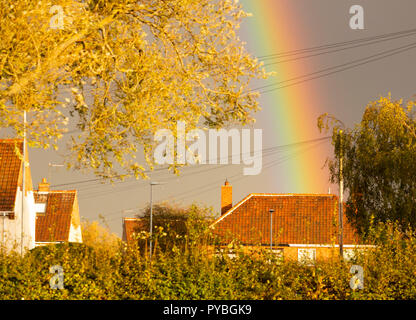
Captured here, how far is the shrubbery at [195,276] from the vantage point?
12.3m

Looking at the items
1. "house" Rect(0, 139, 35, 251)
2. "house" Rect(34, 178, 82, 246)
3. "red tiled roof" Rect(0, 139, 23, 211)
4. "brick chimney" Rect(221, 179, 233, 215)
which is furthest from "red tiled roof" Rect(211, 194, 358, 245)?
"red tiled roof" Rect(0, 139, 23, 211)

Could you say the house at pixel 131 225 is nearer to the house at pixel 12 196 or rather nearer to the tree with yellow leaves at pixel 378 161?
the house at pixel 12 196

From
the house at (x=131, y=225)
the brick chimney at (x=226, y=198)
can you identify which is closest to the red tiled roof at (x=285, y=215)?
the brick chimney at (x=226, y=198)

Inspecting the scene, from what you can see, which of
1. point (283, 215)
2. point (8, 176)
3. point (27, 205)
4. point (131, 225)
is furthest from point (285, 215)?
point (8, 176)

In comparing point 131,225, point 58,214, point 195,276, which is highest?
point 58,214

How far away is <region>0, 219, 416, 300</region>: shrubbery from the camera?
1229 cm

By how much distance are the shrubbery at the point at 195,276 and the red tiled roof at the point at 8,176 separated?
3128cm

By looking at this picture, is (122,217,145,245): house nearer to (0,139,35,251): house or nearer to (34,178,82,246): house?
(34,178,82,246): house

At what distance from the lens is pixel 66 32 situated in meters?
14.3

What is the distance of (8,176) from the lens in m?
44.8

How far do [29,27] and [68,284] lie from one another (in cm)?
530

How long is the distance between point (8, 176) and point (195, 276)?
35.1 metres

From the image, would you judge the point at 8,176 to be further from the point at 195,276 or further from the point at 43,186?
the point at 195,276

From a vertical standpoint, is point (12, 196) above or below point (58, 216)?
above
